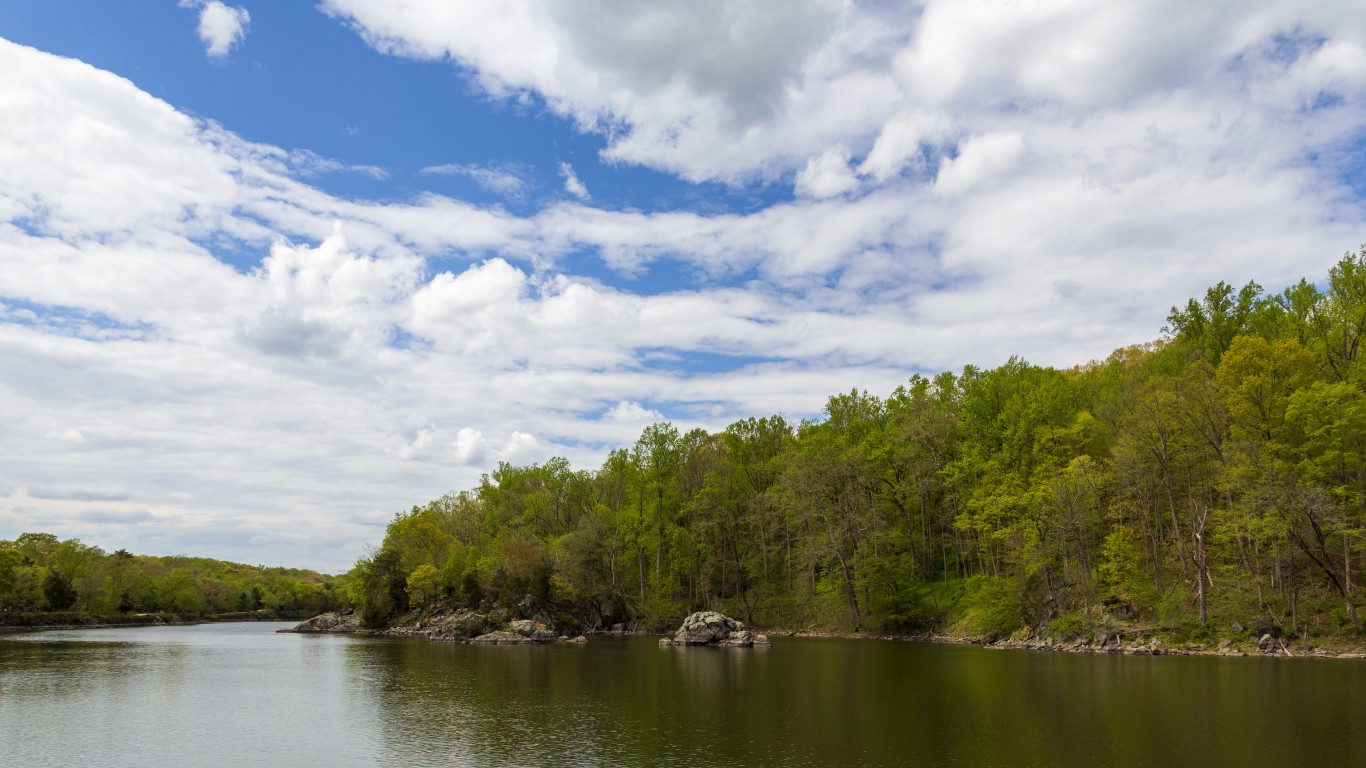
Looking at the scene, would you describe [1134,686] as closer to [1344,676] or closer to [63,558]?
[1344,676]

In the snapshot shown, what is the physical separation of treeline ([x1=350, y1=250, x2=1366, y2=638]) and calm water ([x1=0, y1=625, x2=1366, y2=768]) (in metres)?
11.5

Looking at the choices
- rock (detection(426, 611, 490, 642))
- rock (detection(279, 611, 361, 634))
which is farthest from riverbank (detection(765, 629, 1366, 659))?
rock (detection(279, 611, 361, 634))

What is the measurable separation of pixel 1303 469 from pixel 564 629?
77.7 meters

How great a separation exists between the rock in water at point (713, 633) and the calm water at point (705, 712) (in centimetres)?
1787

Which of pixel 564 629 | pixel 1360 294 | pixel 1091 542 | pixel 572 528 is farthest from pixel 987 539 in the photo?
pixel 572 528

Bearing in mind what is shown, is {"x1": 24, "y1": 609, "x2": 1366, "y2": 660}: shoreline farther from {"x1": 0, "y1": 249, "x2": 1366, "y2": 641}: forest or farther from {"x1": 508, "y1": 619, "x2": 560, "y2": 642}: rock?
{"x1": 508, "y1": 619, "x2": 560, "y2": 642}: rock

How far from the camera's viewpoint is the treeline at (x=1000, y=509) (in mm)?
58906

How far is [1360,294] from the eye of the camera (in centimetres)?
6662

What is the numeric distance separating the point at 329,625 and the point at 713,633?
7441 centimetres

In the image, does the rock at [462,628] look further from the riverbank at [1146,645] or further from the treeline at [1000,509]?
the riverbank at [1146,645]

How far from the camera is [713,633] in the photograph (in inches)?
3248

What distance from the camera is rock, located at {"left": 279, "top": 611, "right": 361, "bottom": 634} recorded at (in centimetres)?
12256

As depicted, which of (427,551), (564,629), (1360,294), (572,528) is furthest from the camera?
(572,528)

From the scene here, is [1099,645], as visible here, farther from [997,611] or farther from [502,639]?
[502,639]
